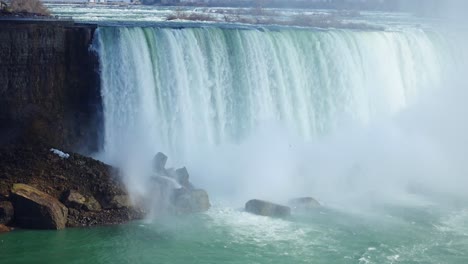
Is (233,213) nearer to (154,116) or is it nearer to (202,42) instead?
(154,116)

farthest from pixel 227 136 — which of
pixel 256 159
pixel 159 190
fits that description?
pixel 159 190

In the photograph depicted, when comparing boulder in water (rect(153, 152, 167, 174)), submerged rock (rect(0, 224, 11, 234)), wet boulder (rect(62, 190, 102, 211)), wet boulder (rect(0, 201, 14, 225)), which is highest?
boulder in water (rect(153, 152, 167, 174))

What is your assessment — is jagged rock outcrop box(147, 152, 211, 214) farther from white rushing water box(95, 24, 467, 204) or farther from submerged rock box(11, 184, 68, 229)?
submerged rock box(11, 184, 68, 229)

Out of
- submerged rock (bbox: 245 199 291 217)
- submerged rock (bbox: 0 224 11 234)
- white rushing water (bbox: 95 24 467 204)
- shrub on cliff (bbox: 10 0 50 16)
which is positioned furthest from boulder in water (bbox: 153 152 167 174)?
shrub on cliff (bbox: 10 0 50 16)

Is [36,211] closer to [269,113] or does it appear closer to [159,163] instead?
[159,163]

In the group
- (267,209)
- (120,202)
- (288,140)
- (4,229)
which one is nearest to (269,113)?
(288,140)

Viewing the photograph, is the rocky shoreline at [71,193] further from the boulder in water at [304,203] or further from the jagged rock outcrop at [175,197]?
the boulder in water at [304,203]

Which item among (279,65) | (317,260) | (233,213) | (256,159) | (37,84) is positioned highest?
(279,65)
